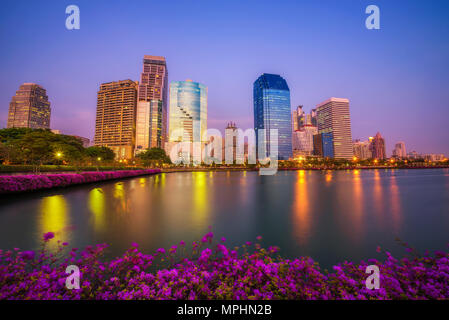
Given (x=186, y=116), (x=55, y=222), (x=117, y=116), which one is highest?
(x=186, y=116)

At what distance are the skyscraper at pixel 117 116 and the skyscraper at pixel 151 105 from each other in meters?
5.08

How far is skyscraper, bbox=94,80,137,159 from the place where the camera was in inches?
5664

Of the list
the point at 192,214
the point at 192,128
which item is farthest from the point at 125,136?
the point at 192,214

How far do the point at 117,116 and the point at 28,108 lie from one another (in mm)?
119218

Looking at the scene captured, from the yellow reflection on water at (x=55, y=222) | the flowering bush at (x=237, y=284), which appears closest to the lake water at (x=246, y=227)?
the yellow reflection on water at (x=55, y=222)

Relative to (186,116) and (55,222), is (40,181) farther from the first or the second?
(186,116)

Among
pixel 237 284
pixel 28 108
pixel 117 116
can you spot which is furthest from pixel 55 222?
pixel 28 108

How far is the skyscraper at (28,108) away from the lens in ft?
603

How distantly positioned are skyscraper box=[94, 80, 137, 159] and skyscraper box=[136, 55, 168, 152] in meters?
5.08

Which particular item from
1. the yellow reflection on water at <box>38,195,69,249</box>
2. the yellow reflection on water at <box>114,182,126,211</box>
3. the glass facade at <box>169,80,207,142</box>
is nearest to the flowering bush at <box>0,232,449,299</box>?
the yellow reflection on water at <box>38,195,69,249</box>

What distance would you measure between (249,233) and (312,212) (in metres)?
4.90

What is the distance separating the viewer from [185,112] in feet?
548

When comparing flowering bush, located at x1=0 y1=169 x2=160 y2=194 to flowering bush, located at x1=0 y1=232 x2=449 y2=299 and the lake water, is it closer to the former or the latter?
the lake water
